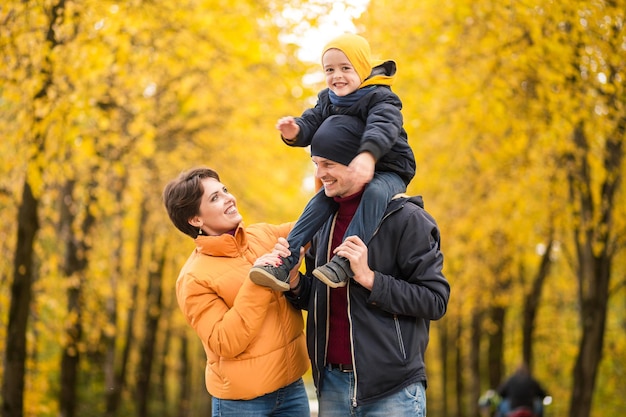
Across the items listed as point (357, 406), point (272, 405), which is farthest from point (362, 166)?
point (272, 405)

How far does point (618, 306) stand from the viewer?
21.7m

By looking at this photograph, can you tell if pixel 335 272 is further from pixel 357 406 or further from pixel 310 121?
pixel 310 121

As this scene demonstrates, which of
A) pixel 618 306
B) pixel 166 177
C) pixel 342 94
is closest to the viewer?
pixel 342 94

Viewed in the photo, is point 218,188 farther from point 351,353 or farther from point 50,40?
point 50,40

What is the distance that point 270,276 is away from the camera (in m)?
3.23

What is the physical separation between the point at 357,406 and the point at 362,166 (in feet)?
3.07

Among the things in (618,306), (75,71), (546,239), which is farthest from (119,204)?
(618,306)

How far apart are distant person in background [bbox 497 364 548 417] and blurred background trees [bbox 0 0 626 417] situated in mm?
511

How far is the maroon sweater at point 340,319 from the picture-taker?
329 centimetres

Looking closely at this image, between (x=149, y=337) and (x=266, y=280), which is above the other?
(x=266, y=280)

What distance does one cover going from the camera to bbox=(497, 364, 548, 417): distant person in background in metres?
11.2

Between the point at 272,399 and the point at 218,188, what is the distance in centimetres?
93

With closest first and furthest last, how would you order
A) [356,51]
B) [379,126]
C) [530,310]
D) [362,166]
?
1. [362,166]
2. [379,126]
3. [356,51]
4. [530,310]

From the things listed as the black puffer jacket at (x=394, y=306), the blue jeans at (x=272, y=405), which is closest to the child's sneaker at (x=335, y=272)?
the black puffer jacket at (x=394, y=306)
